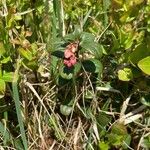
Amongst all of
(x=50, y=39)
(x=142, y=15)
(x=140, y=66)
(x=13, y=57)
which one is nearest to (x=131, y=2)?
(x=142, y=15)

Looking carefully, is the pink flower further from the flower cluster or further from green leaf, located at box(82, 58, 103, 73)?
green leaf, located at box(82, 58, 103, 73)

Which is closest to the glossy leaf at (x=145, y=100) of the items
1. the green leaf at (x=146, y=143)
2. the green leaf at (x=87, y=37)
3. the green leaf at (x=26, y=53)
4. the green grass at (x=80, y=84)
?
the green grass at (x=80, y=84)

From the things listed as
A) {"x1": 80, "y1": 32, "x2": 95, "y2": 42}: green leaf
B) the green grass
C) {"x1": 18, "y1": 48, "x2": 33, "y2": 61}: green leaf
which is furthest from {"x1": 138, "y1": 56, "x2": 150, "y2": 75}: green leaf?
{"x1": 18, "y1": 48, "x2": 33, "y2": 61}: green leaf

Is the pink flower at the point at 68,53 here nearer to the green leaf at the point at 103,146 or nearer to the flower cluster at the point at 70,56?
the flower cluster at the point at 70,56

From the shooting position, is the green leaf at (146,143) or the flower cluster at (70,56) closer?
the flower cluster at (70,56)

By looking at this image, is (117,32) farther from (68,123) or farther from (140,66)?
(68,123)

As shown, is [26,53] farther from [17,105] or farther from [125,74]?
[125,74]

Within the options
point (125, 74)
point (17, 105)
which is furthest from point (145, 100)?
point (17, 105)

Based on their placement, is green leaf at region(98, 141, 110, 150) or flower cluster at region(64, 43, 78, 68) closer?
flower cluster at region(64, 43, 78, 68)
